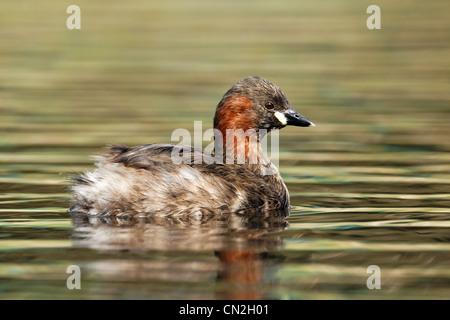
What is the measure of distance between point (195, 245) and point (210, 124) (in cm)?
656

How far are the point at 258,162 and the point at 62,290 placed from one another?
3.38m

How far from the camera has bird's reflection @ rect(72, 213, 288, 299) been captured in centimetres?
657

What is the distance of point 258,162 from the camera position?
30.6 ft

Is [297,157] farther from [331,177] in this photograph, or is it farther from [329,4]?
[329,4]

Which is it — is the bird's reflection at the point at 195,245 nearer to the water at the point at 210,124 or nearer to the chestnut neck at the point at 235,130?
the water at the point at 210,124

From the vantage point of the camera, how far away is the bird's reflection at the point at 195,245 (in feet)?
21.5

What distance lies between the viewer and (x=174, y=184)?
850cm

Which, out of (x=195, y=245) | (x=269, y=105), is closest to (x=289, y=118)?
(x=269, y=105)

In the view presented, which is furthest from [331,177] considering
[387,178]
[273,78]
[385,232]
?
[273,78]

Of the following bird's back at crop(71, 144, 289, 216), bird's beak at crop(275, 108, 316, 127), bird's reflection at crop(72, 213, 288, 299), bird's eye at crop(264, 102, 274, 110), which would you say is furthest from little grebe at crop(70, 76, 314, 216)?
bird's beak at crop(275, 108, 316, 127)

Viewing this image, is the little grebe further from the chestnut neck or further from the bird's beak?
the bird's beak

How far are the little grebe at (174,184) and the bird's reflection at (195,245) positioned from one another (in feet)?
0.34

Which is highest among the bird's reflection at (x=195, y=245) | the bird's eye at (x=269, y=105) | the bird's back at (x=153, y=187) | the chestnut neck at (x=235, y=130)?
the bird's eye at (x=269, y=105)

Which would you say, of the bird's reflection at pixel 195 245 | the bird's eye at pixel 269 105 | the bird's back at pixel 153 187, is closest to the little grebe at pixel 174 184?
the bird's back at pixel 153 187
